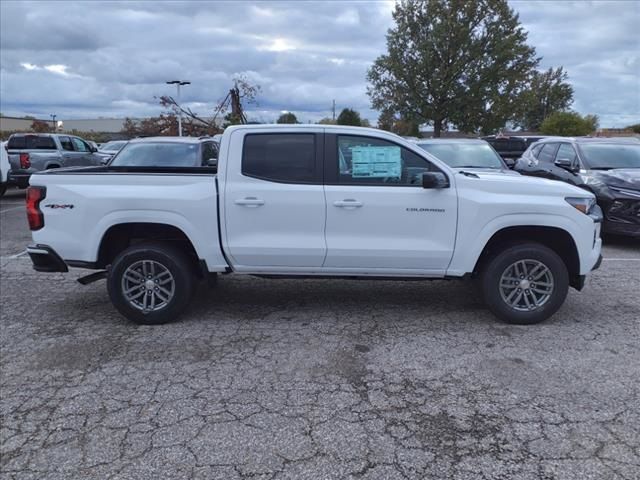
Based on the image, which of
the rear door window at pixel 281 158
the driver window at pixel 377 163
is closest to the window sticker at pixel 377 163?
the driver window at pixel 377 163

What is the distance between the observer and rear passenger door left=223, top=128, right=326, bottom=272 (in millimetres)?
4883

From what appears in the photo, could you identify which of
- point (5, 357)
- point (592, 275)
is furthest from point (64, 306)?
point (592, 275)

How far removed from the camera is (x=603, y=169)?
30.1 feet

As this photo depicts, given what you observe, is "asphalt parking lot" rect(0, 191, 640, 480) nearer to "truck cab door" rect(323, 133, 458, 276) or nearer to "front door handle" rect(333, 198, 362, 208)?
"truck cab door" rect(323, 133, 458, 276)

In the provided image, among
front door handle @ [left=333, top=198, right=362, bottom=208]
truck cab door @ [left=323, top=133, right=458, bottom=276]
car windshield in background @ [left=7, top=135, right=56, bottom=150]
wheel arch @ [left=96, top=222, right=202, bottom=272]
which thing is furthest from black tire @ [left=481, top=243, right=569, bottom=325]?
car windshield in background @ [left=7, top=135, right=56, bottom=150]

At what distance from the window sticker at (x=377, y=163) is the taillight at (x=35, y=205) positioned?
2.88 metres

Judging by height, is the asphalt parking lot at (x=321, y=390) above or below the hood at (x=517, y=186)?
below

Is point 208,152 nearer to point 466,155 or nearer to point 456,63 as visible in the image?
point 466,155

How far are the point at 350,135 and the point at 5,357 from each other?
3510 mm

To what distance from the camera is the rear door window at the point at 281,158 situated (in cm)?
497

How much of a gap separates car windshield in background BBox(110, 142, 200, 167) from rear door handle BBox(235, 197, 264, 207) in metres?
5.05

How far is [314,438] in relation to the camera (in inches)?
126

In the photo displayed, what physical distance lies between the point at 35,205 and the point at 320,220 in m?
2.64

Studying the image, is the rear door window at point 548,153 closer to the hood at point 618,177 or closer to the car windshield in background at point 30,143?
the hood at point 618,177
